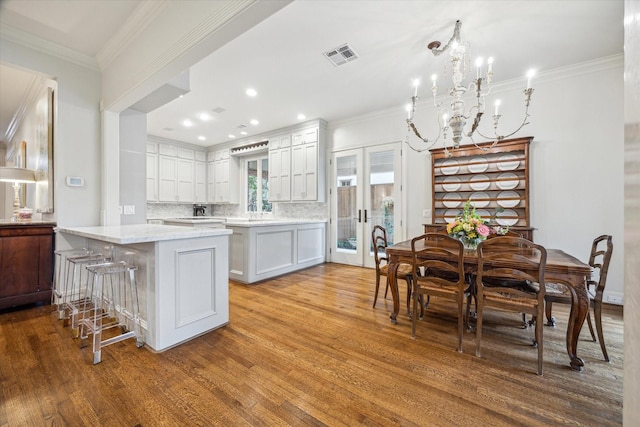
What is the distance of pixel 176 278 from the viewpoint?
2.11 metres

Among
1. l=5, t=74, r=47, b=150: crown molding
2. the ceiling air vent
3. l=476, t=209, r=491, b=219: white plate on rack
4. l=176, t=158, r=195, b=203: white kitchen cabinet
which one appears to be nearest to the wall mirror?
l=5, t=74, r=47, b=150: crown molding

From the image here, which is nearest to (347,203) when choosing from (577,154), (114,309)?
(577,154)

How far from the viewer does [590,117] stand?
10.7 feet

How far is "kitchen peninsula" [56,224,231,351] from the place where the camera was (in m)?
2.02

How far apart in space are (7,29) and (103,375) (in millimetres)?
3326

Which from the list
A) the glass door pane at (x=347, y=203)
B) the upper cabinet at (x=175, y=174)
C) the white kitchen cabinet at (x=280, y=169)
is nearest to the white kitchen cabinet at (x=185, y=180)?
the upper cabinet at (x=175, y=174)

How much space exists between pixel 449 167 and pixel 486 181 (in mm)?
535

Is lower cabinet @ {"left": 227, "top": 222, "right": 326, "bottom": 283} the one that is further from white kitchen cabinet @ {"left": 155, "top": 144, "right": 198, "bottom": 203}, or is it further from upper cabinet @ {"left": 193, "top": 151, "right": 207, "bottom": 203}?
upper cabinet @ {"left": 193, "top": 151, "right": 207, "bottom": 203}

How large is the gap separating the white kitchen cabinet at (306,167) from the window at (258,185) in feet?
4.26

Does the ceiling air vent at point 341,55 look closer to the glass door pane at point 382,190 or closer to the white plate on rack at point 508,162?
the glass door pane at point 382,190

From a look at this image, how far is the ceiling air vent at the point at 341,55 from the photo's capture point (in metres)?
2.94

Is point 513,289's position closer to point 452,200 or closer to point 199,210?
point 452,200

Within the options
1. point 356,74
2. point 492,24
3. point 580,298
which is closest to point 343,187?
point 356,74

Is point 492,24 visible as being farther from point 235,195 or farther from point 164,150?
point 164,150
